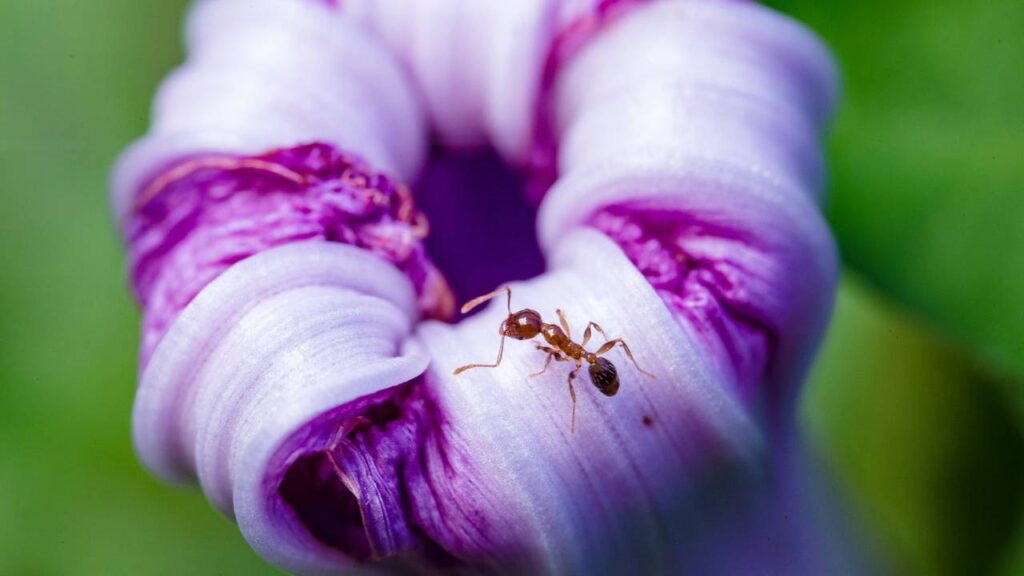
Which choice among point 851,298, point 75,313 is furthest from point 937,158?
point 75,313

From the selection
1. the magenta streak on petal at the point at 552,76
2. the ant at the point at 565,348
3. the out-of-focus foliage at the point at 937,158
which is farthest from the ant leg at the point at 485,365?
the out-of-focus foliage at the point at 937,158

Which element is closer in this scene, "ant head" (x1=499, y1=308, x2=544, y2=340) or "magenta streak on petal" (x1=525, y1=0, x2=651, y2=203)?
"ant head" (x1=499, y1=308, x2=544, y2=340)

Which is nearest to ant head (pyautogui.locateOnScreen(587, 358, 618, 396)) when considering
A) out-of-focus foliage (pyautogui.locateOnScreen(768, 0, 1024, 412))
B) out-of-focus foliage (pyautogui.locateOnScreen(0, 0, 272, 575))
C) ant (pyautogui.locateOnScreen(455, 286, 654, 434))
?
ant (pyautogui.locateOnScreen(455, 286, 654, 434))

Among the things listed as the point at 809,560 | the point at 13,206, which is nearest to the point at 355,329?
the point at 809,560

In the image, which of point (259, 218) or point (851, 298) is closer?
point (259, 218)

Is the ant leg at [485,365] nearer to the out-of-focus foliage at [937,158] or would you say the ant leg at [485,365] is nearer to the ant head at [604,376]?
the ant head at [604,376]

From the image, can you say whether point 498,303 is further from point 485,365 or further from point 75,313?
point 75,313

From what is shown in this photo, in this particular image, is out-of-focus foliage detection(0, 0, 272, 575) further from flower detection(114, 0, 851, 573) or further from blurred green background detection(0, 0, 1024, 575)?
flower detection(114, 0, 851, 573)

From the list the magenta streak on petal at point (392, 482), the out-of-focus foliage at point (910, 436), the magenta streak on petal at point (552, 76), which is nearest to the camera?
the magenta streak on petal at point (392, 482)
